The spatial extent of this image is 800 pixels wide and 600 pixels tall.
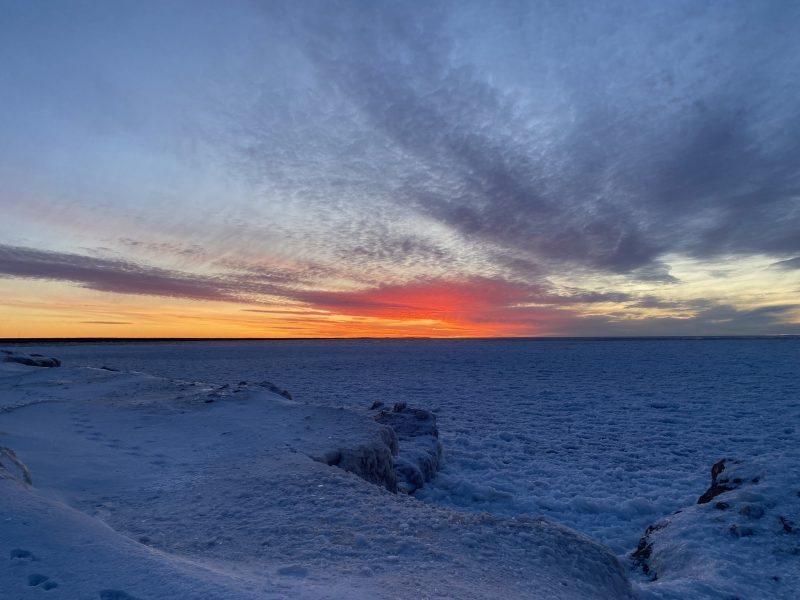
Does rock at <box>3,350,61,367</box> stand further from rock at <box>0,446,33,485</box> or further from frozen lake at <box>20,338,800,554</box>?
rock at <box>0,446,33,485</box>

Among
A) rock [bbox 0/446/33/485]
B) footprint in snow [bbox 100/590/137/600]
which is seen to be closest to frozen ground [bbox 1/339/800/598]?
footprint in snow [bbox 100/590/137/600]

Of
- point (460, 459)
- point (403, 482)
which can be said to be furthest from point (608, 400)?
point (403, 482)

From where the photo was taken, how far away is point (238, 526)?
445 cm

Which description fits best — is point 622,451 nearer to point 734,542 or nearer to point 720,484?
point 720,484

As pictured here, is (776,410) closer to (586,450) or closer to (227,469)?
(586,450)

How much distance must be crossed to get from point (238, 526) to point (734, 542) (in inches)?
206

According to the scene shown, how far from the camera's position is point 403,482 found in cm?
888

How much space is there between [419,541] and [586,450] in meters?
8.28

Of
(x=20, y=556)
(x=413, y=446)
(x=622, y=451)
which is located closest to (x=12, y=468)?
(x=20, y=556)

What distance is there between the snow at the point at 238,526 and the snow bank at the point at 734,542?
0.82 metres

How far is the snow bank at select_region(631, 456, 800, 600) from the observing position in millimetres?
4496

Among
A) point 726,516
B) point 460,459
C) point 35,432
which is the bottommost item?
point 460,459

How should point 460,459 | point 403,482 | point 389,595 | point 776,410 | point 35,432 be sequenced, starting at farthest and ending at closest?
point 776,410
point 460,459
point 403,482
point 35,432
point 389,595

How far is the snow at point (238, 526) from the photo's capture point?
303 centimetres
